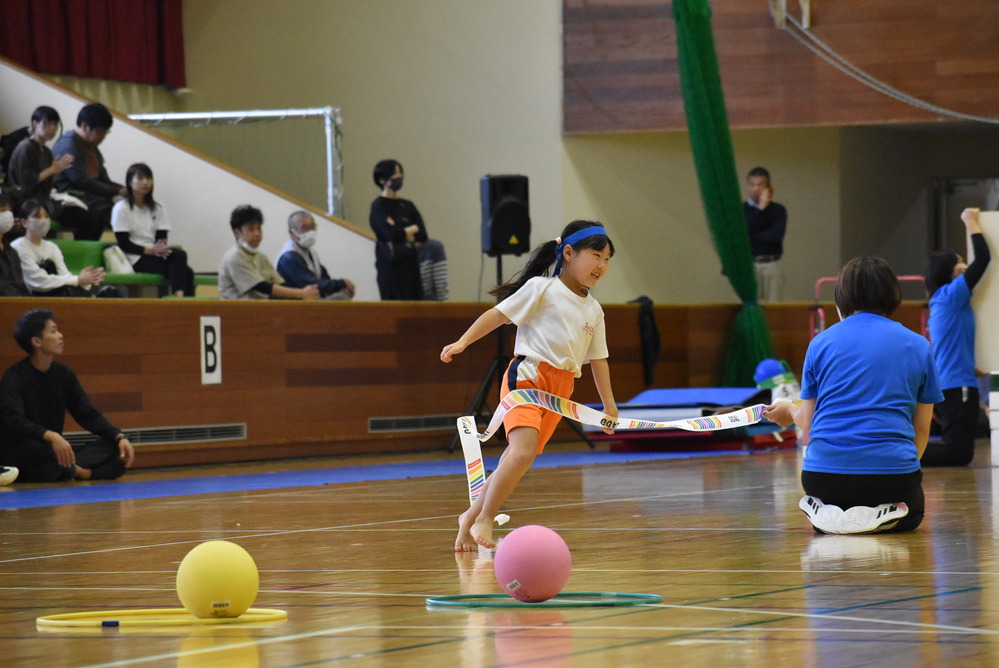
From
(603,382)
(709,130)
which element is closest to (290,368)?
(709,130)

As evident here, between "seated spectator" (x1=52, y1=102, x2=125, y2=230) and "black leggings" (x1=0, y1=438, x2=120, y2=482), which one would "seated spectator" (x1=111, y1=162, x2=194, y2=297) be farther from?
"black leggings" (x1=0, y1=438, x2=120, y2=482)

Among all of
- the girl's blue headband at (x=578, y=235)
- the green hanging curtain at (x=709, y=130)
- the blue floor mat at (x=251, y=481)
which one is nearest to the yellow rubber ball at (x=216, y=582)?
the girl's blue headband at (x=578, y=235)

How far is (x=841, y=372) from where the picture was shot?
4.91 metres

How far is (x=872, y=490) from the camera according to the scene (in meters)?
4.86

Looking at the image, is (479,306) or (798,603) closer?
(798,603)

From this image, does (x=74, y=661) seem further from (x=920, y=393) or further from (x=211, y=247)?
(x=211, y=247)

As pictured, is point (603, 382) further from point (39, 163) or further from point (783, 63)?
point (783, 63)

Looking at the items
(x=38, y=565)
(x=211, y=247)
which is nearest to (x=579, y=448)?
(x=211, y=247)

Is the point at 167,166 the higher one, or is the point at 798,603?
the point at 167,166

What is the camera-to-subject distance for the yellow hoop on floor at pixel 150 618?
3197 mm

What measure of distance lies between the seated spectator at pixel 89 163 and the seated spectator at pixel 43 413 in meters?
2.92

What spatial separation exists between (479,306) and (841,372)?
6228 mm

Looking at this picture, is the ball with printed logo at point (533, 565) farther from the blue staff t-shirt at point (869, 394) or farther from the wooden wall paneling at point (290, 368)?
the wooden wall paneling at point (290, 368)

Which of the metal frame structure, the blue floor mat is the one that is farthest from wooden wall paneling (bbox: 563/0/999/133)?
the blue floor mat
